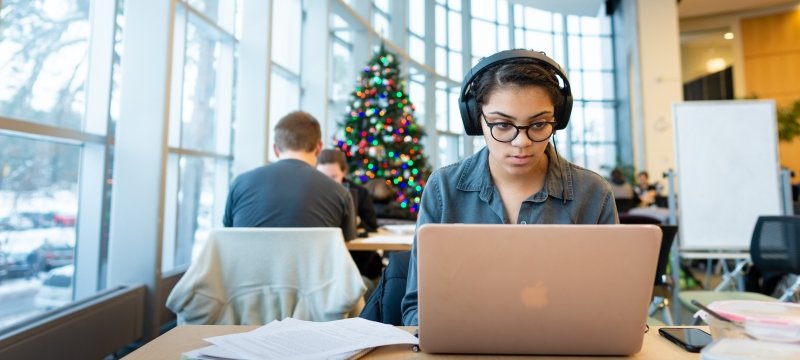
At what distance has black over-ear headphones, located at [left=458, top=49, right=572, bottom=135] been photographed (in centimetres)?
111

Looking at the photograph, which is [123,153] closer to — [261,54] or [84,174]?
[84,174]

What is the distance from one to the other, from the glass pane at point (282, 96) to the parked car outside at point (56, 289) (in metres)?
2.86

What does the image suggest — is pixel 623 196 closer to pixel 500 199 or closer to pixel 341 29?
pixel 341 29

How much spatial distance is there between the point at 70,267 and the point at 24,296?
0.39 m

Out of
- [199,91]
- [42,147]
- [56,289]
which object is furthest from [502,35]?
[56,289]

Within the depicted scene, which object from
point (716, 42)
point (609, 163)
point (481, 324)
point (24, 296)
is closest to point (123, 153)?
point (24, 296)

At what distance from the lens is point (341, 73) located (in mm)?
6840

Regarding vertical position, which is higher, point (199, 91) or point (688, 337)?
point (199, 91)

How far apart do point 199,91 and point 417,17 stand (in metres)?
5.96

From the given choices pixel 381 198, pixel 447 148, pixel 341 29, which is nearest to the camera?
pixel 381 198

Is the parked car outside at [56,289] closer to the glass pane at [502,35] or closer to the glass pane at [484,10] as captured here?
the glass pane at [484,10]

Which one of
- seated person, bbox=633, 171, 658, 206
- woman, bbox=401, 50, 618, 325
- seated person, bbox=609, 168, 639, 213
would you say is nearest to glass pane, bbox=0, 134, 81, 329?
woman, bbox=401, 50, 618, 325

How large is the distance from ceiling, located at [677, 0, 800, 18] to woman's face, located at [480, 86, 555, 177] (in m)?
10.8

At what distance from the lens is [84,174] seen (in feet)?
9.18
